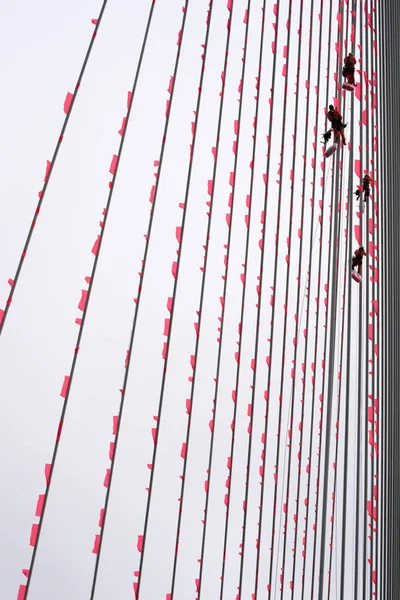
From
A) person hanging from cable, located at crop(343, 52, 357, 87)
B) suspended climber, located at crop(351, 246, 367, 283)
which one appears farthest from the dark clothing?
suspended climber, located at crop(351, 246, 367, 283)

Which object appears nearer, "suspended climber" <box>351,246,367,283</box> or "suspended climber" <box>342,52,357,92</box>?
"suspended climber" <box>342,52,357,92</box>

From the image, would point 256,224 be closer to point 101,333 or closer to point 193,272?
point 193,272

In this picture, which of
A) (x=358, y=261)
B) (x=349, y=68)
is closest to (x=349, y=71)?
(x=349, y=68)

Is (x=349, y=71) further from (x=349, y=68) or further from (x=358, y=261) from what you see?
(x=358, y=261)

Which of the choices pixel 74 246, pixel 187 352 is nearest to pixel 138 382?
pixel 187 352

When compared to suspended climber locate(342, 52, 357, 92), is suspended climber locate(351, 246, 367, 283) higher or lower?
lower

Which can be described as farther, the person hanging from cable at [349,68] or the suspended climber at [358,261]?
the suspended climber at [358,261]

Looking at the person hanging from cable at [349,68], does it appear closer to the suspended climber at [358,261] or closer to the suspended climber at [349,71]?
the suspended climber at [349,71]

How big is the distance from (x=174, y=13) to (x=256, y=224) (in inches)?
94.3

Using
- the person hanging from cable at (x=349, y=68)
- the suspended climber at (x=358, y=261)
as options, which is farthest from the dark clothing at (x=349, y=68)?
the suspended climber at (x=358, y=261)

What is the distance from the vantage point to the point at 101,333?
21.7 feet

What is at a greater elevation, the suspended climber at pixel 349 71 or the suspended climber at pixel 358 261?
→ the suspended climber at pixel 349 71

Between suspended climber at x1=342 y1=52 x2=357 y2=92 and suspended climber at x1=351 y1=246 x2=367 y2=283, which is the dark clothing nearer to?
suspended climber at x1=342 y1=52 x2=357 y2=92

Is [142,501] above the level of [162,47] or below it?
below
